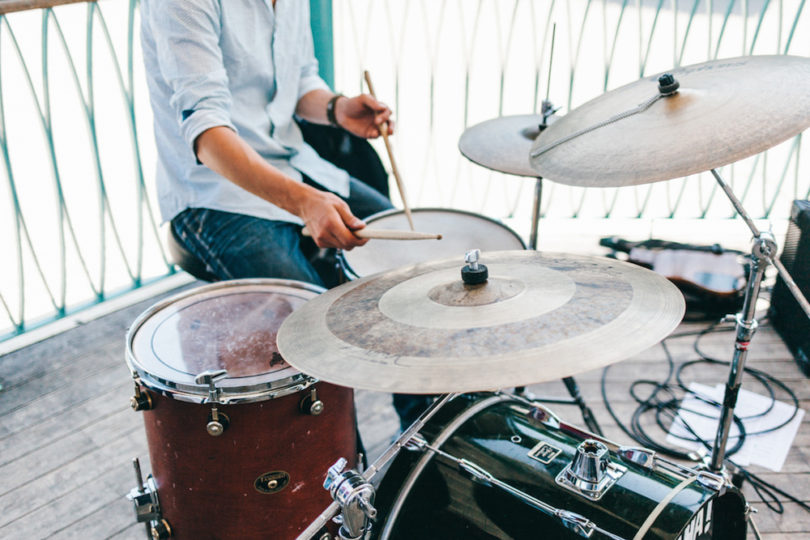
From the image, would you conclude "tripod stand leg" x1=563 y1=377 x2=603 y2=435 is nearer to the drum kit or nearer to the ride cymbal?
the drum kit

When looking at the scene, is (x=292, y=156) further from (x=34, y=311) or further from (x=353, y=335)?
(x=34, y=311)

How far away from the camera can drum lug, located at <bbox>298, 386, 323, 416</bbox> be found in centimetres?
121

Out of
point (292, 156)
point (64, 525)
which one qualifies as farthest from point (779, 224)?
point (64, 525)

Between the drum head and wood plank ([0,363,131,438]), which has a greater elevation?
the drum head

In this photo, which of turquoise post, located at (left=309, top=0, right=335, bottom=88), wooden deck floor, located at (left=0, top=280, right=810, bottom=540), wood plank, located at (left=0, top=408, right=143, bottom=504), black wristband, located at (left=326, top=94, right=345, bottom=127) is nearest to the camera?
wooden deck floor, located at (left=0, top=280, right=810, bottom=540)

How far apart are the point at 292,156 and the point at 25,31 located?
15.7 ft

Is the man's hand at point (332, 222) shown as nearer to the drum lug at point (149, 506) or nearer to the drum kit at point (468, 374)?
the drum kit at point (468, 374)

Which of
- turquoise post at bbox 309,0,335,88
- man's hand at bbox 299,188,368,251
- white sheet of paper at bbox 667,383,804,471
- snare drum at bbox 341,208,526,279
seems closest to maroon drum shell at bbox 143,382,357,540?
man's hand at bbox 299,188,368,251

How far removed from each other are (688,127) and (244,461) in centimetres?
105

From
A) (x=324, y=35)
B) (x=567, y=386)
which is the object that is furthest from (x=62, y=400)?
(x=324, y=35)

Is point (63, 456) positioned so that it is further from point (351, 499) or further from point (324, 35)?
point (324, 35)

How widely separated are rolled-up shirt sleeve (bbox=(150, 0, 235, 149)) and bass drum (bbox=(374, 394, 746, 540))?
36.0 inches

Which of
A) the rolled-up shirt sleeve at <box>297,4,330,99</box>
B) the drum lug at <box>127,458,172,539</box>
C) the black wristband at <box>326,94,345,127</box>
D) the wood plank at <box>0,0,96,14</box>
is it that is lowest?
the drum lug at <box>127,458,172,539</box>

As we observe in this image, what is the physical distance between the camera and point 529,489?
1.08 meters
